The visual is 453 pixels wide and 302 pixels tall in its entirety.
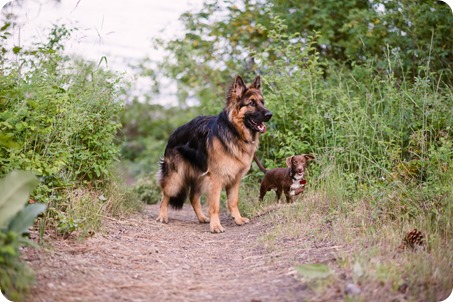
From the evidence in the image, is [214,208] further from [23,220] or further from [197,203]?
[23,220]

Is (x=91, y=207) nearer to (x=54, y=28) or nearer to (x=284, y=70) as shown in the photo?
(x=54, y=28)

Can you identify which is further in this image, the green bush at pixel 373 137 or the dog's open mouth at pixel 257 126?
the dog's open mouth at pixel 257 126

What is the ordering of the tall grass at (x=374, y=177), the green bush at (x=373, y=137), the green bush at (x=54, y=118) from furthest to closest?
1. the green bush at (x=373, y=137)
2. the green bush at (x=54, y=118)
3. the tall grass at (x=374, y=177)

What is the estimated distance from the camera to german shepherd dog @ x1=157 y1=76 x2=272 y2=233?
20.1 feet

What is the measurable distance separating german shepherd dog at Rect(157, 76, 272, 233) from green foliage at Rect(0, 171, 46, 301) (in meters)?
3.01

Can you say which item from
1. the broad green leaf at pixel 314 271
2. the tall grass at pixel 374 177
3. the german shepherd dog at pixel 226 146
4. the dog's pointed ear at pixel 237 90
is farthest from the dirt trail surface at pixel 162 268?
the dog's pointed ear at pixel 237 90

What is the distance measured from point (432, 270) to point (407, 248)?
0.59 meters

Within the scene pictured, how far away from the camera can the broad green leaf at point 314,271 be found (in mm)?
3271

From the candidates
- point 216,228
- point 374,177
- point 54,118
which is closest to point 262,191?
point 216,228

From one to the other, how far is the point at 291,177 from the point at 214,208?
41.2 inches

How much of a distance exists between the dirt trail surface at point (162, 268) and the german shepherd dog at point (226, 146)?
816 millimetres

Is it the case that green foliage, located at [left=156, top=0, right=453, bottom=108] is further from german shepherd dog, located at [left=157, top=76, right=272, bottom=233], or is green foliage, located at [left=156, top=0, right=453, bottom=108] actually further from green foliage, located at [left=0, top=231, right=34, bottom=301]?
green foliage, located at [left=0, top=231, right=34, bottom=301]

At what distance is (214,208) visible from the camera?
20.1 feet

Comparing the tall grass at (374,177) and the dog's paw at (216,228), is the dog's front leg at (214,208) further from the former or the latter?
the tall grass at (374,177)
